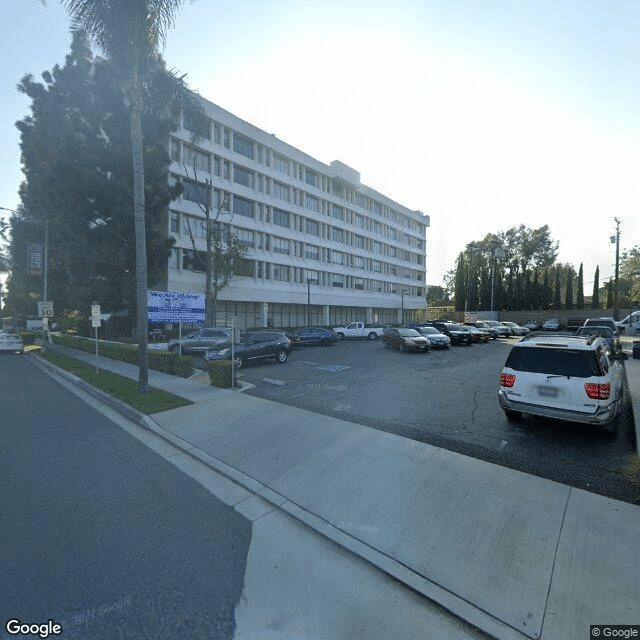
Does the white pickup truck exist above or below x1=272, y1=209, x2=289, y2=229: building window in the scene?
below

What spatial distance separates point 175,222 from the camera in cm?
3222

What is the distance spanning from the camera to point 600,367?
623cm

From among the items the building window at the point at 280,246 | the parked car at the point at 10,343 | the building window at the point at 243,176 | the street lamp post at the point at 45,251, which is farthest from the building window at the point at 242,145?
the parked car at the point at 10,343


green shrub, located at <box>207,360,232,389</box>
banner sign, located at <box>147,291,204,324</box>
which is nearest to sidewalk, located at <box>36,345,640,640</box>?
green shrub, located at <box>207,360,232,389</box>

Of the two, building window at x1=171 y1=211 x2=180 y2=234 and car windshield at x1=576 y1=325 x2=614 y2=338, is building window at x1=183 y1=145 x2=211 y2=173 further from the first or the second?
car windshield at x1=576 y1=325 x2=614 y2=338

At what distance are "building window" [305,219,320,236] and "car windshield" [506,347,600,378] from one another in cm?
4203

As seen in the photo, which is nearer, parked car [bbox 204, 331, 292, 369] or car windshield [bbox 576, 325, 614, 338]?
parked car [bbox 204, 331, 292, 369]

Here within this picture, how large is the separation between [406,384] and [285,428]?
573 centimetres

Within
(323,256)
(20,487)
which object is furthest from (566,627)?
(323,256)

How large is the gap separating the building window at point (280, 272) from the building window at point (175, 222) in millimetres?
12197

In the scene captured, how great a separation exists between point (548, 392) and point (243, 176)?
38646mm

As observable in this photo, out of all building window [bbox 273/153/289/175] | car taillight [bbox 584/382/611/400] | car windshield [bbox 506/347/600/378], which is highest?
building window [bbox 273/153/289/175]

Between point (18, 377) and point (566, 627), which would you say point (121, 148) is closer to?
point (18, 377)

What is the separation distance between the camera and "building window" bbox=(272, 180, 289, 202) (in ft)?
140
